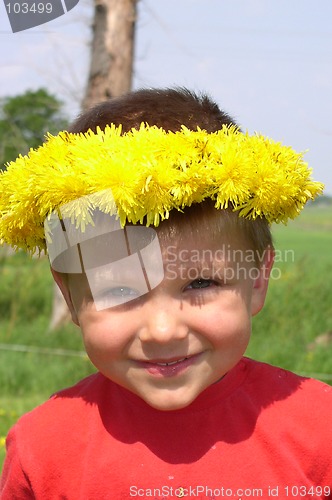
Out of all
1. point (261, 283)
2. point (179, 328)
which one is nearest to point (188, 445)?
point (179, 328)

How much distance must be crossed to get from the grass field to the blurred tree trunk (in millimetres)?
1976

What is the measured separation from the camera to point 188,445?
198 cm

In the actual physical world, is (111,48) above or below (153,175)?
above

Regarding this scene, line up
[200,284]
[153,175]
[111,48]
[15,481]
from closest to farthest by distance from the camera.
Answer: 1. [153,175]
2. [200,284]
3. [15,481]
4. [111,48]

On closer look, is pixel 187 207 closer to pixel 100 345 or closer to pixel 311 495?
pixel 100 345

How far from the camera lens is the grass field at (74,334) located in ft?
17.0

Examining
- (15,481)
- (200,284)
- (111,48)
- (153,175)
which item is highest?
(111,48)

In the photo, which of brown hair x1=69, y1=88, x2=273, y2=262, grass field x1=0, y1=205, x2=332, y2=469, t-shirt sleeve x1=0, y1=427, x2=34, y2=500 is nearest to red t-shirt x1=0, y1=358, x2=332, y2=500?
t-shirt sleeve x1=0, y1=427, x2=34, y2=500

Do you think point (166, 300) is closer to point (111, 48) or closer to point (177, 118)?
point (177, 118)

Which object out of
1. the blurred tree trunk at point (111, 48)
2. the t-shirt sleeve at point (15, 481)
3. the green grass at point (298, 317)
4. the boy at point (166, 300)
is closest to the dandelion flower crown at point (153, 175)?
the boy at point (166, 300)

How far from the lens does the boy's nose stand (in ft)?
5.89

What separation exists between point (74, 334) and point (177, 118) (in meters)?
4.50

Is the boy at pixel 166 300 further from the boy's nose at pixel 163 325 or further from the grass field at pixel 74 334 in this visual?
the grass field at pixel 74 334

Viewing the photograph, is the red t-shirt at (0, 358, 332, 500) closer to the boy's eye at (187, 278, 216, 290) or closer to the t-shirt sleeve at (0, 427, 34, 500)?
the t-shirt sleeve at (0, 427, 34, 500)
